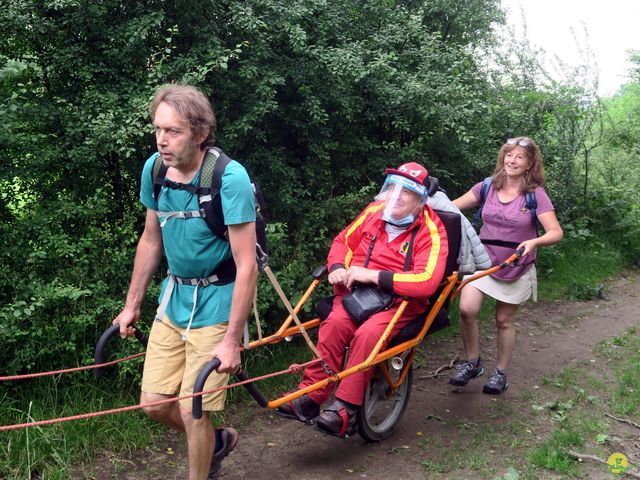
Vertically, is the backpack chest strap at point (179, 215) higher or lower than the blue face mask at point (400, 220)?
higher

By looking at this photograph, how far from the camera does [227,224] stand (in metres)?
3.13

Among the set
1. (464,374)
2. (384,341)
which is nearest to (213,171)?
(384,341)

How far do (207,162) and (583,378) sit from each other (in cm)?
438

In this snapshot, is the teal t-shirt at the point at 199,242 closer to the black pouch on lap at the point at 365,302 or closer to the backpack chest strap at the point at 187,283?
the backpack chest strap at the point at 187,283

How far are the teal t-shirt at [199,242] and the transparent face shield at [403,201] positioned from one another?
1.47 meters

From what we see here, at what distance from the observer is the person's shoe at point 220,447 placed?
148 inches

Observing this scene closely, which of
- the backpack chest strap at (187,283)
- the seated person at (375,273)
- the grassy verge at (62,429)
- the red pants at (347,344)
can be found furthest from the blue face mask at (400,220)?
the grassy verge at (62,429)

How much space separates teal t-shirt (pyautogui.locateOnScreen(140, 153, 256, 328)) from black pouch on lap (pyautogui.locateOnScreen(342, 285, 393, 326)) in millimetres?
1120

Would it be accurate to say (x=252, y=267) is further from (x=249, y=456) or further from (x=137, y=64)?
(x=137, y=64)

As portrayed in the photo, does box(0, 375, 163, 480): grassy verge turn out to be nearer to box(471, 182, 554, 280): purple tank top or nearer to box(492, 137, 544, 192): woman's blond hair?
box(471, 182, 554, 280): purple tank top

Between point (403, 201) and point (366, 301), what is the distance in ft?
2.37

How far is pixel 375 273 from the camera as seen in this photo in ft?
14.1

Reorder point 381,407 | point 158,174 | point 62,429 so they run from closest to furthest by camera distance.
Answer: point 158,174 < point 62,429 < point 381,407
